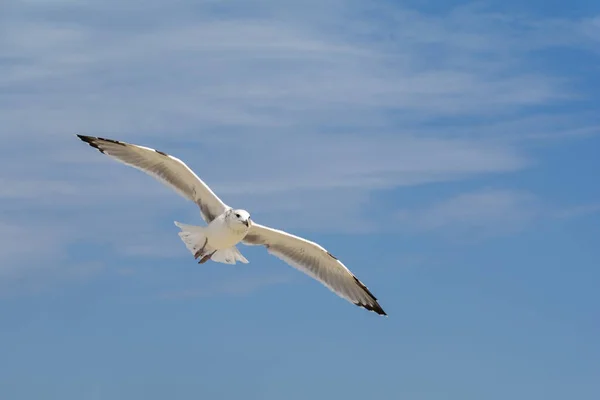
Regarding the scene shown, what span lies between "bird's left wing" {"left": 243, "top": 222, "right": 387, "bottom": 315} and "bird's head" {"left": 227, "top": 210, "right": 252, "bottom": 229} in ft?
3.52

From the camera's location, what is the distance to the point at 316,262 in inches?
642

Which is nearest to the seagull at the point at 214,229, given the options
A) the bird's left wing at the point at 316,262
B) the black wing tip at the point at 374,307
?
the bird's left wing at the point at 316,262

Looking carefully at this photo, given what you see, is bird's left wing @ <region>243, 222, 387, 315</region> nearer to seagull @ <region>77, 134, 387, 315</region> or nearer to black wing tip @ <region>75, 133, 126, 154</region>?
seagull @ <region>77, 134, 387, 315</region>

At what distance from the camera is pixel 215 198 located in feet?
49.9

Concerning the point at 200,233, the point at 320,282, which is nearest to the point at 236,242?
the point at 200,233

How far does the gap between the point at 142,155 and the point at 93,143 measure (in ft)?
2.45

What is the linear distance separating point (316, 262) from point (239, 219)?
7.00 ft

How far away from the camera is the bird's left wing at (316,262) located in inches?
629

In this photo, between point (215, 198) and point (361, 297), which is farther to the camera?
point (361, 297)

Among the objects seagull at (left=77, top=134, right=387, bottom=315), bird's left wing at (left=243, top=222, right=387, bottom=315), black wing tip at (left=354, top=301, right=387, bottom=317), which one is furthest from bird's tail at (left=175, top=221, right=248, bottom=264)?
black wing tip at (left=354, top=301, right=387, bottom=317)

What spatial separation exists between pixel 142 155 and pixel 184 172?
686mm

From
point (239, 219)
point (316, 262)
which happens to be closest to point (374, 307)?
point (316, 262)

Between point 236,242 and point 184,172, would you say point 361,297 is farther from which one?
point 184,172

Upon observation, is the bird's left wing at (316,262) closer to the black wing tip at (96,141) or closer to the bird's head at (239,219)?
the bird's head at (239,219)
